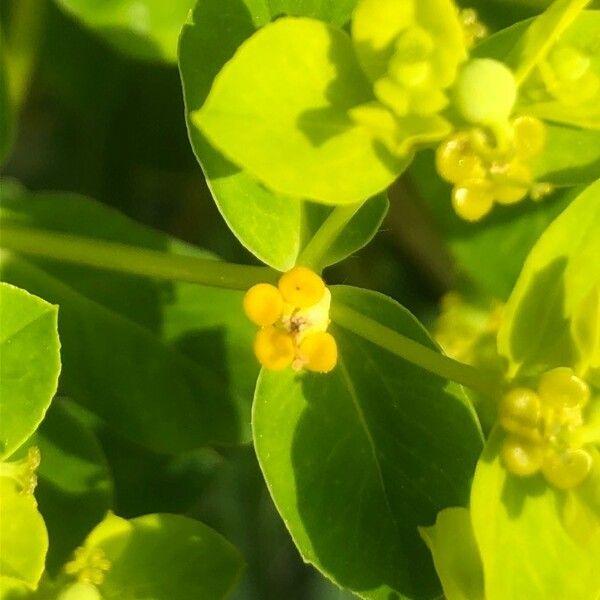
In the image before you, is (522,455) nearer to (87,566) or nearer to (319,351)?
(319,351)

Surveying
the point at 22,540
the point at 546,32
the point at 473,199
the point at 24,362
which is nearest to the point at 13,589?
the point at 22,540

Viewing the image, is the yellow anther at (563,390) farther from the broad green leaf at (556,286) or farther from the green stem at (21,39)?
the green stem at (21,39)

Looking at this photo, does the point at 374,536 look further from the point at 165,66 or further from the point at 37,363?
the point at 165,66

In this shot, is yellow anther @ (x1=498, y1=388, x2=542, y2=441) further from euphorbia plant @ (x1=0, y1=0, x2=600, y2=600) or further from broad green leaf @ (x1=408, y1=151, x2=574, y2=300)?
broad green leaf @ (x1=408, y1=151, x2=574, y2=300)

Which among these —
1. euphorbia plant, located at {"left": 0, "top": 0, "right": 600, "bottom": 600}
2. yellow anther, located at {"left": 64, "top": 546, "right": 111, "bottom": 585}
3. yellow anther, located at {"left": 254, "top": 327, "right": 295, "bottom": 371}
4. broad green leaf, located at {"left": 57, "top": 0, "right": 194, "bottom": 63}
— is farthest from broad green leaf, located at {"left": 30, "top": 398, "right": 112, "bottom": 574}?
broad green leaf, located at {"left": 57, "top": 0, "right": 194, "bottom": 63}

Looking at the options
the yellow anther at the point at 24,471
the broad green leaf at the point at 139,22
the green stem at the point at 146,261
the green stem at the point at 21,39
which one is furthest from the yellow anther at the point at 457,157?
the green stem at the point at 21,39

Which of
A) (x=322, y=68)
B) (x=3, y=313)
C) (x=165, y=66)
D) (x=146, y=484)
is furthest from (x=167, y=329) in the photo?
(x=165, y=66)
